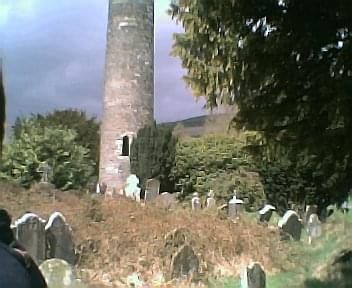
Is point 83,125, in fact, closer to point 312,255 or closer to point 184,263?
point 312,255

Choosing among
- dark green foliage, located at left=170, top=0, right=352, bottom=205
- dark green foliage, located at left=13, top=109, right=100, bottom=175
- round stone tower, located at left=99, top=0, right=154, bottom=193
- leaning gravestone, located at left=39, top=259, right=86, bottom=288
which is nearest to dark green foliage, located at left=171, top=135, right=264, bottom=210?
round stone tower, located at left=99, top=0, right=154, bottom=193

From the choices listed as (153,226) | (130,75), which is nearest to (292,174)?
(153,226)

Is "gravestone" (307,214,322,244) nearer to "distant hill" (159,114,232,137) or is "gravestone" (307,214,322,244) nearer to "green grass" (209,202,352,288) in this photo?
"green grass" (209,202,352,288)

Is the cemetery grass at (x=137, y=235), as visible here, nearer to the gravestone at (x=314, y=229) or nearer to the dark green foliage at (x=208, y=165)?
the gravestone at (x=314, y=229)

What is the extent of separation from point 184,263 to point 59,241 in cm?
173

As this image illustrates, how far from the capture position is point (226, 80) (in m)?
8.23

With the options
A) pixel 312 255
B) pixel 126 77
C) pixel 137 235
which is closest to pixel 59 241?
pixel 137 235

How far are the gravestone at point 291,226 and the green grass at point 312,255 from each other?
0.55 ft

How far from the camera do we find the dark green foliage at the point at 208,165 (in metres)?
25.7

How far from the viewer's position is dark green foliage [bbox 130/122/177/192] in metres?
27.4

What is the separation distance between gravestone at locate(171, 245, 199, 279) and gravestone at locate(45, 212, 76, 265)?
4.54 ft

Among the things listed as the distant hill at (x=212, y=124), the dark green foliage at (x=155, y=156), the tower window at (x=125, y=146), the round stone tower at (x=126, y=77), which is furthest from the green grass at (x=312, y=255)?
the round stone tower at (x=126, y=77)

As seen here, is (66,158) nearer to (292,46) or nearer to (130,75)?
(130,75)

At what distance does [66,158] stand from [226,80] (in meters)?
17.0
